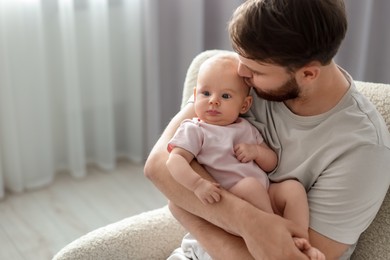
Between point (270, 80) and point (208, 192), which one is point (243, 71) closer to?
point (270, 80)

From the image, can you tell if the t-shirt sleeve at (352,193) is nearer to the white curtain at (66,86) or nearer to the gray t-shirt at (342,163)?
the gray t-shirt at (342,163)

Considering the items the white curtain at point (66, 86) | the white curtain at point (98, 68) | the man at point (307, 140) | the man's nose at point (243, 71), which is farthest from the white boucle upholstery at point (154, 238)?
the white curtain at point (66, 86)

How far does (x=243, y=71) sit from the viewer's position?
1.40 metres

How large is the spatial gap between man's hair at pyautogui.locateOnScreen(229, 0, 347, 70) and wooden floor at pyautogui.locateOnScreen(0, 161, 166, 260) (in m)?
1.42

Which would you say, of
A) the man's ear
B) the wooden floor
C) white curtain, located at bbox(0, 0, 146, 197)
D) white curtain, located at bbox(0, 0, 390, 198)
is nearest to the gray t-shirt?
the man's ear

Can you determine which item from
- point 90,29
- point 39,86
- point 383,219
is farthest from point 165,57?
point 383,219

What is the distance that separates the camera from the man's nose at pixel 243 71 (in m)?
1.39

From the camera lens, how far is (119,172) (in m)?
2.94

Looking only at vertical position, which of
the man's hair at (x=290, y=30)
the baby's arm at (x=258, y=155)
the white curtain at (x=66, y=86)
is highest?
the man's hair at (x=290, y=30)

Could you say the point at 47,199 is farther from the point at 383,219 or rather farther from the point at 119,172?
the point at 383,219

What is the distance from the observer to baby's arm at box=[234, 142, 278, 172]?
1.39 metres

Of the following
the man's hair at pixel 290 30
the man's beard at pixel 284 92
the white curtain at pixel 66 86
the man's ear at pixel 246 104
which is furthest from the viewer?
the white curtain at pixel 66 86

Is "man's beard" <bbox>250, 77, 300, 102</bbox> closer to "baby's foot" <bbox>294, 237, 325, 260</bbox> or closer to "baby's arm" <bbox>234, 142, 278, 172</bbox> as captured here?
"baby's arm" <bbox>234, 142, 278, 172</bbox>

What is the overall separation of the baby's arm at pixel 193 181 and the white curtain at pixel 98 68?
1289 millimetres
